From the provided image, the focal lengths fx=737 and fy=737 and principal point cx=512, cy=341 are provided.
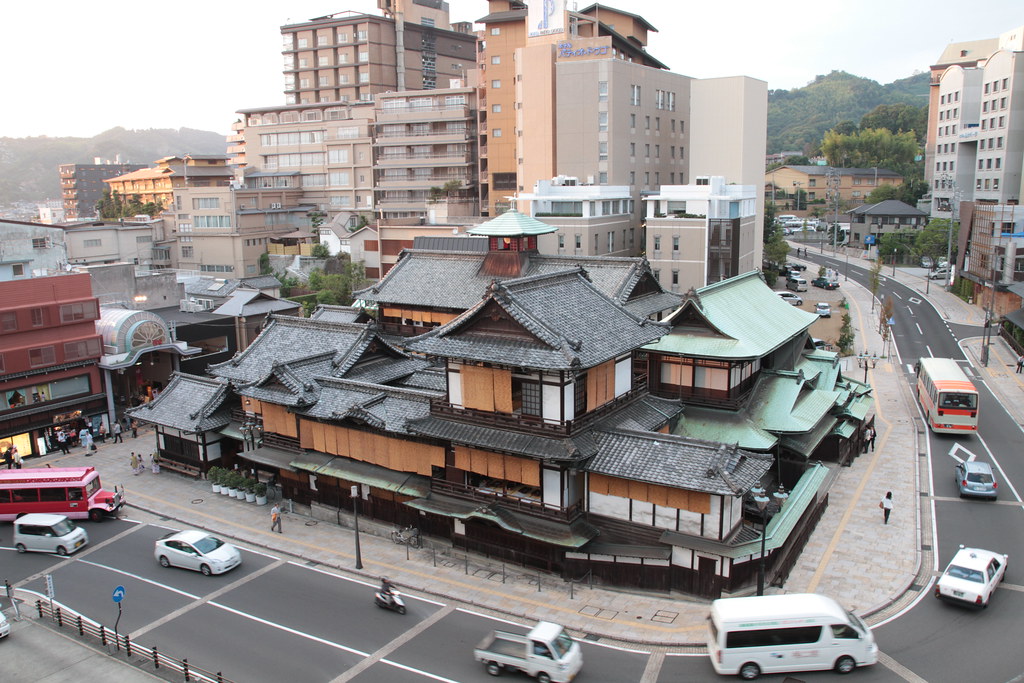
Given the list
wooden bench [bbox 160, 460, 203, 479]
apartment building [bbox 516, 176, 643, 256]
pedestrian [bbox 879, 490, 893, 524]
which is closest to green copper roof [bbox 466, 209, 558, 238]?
apartment building [bbox 516, 176, 643, 256]

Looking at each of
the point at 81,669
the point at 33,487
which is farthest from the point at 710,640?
the point at 33,487

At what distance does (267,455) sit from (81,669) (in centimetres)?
1674

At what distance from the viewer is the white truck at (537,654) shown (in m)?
24.9

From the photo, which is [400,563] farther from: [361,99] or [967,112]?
[967,112]

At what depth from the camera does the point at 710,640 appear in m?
26.4

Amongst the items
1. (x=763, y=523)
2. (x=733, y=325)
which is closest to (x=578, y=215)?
(x=733, y=325)

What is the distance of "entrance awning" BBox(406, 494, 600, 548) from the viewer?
1224 inches

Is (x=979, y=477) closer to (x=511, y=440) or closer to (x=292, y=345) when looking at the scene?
(x=511, y=440)

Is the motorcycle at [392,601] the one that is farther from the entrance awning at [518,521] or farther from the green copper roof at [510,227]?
the green copper roof at [510,227]

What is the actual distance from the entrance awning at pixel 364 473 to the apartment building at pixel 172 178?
91357 millimetres

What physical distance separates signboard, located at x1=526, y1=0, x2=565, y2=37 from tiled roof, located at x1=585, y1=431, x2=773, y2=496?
73651 millimetres

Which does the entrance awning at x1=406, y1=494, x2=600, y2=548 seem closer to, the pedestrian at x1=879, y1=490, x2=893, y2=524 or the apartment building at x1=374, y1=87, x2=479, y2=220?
the pedestrian at x1=879, y1=490, x2=893, y2=524

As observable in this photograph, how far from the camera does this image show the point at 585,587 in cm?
3203

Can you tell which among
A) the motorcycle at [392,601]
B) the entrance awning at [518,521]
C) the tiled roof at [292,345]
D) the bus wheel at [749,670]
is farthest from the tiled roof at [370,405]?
the bus wheel at [749,670]
